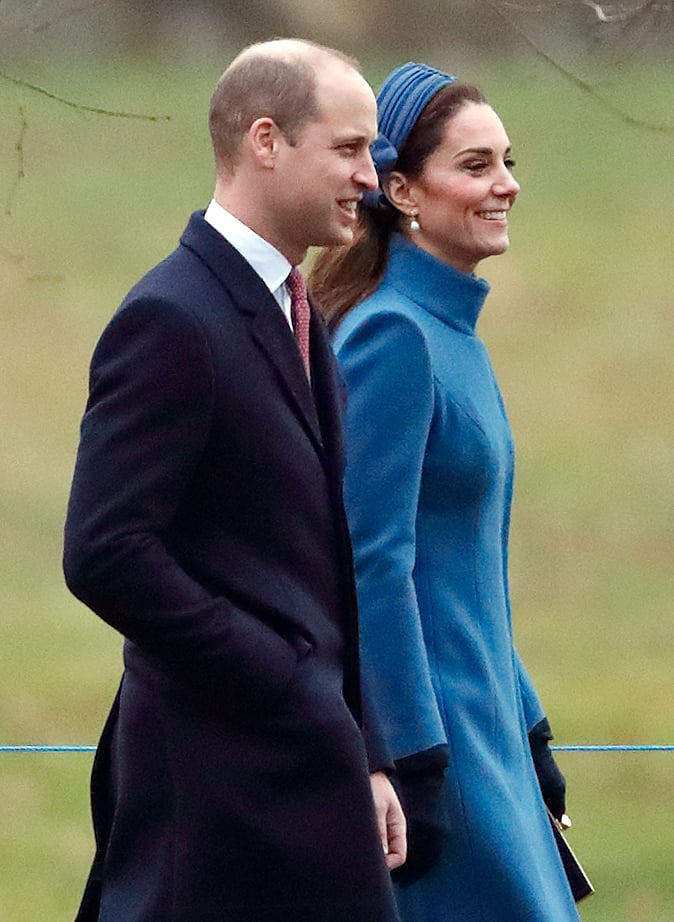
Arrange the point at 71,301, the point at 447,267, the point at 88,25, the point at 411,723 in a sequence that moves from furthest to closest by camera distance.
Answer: the point at 71,301 → the point at 88,25 → the point at 447,267 → the point at 411,723

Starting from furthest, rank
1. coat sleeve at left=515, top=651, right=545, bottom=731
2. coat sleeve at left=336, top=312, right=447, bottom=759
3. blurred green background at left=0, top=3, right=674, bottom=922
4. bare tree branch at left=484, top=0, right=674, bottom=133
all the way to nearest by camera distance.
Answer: blurred green background at left=0, top=3, right=674, bottom=922 < bare tree branch at left=484, top=0, right=674, bottom=133 < coat sleeve at left=515, top=651, right=545, bottom=731 < coat sleeve at left=336, top=312, right=447, bottom=759

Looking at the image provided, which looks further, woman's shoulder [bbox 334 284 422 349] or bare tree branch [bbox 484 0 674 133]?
bare tree branch [bbox 484 0 674 133]

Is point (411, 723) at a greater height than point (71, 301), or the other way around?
point (411, 723)

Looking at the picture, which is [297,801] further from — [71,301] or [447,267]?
[71,301]

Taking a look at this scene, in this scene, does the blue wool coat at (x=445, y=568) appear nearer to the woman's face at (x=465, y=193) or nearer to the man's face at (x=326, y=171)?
the woman's face at (x=465, y=193)

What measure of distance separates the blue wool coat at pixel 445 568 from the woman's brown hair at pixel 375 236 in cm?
4

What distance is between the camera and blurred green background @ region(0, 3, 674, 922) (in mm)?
10750

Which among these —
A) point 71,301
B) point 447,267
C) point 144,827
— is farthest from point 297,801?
point 71,301

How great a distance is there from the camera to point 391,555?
3.75 metres

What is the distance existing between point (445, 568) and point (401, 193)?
0.56m

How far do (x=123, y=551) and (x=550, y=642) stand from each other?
8.81 meters

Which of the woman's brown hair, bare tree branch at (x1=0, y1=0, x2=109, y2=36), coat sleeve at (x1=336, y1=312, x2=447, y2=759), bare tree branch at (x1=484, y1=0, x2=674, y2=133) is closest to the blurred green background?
bare tree branch at (x1=0, y1=0, x2=109, y2=36)

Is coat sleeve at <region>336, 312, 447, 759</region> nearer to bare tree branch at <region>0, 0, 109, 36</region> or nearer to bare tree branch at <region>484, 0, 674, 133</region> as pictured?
bare tree branch at <region>484, 0, 674, 133</region>

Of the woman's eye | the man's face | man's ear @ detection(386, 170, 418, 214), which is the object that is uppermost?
the man's face
